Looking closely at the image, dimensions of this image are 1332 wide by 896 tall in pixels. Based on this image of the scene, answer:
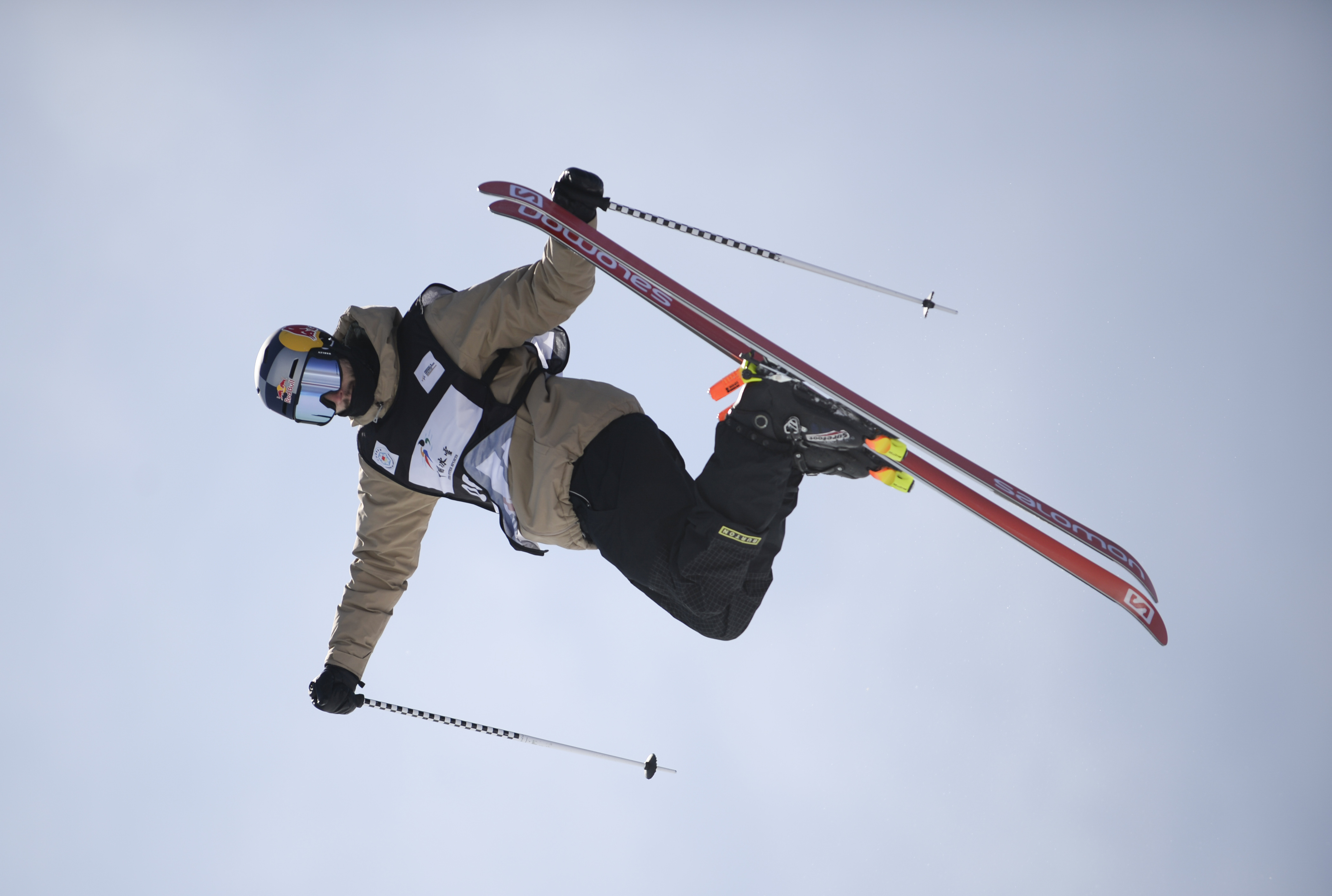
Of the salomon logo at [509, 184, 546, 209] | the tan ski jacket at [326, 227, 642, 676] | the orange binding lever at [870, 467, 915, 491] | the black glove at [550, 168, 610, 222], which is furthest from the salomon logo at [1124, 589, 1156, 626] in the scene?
the salomon logo at [509, 184, 546, 209]

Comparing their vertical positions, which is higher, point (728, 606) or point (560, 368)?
point (560, 368)

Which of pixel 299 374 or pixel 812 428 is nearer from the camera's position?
pixel 812 428

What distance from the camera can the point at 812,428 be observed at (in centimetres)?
373

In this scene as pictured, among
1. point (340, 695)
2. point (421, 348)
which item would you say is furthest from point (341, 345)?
point (340, 695)

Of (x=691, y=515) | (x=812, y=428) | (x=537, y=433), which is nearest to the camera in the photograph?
(x=812, y=428)

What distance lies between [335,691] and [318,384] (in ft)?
5.79

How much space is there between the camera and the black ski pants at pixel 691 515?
12.8 feet

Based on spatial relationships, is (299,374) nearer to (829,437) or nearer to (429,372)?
(429,372)

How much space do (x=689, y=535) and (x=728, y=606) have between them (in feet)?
1.50

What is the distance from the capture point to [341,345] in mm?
4699

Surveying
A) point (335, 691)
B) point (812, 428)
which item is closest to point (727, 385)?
point (812, 428)

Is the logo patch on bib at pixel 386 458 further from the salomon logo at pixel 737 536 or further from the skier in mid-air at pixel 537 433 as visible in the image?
the salomon logo at pixel 737 536

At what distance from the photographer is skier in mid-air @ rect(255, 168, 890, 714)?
4.21m

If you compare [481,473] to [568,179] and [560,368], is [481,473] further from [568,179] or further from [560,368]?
[568,179]
